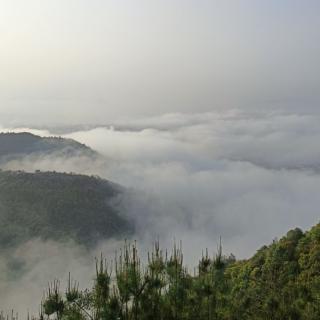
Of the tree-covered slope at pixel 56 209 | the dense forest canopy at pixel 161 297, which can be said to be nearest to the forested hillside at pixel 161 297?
the dense forest canopy at pixel 161 297

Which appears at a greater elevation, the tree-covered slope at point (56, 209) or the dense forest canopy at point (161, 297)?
the dense forest canopy at point (161, 297)

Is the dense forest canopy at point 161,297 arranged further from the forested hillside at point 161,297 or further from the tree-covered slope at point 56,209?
the tree-covered slope at point 56,209

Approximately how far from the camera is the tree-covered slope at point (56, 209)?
150m

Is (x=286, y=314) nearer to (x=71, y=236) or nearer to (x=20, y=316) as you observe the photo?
(x=20, y=316)

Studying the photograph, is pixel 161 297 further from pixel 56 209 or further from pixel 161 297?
pixel 56 209

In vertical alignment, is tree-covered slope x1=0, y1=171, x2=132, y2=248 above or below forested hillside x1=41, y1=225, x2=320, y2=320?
below

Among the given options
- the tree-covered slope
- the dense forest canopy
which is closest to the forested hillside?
the dense forest canopy

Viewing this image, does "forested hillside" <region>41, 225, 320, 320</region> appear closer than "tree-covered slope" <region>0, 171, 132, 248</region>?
Yes

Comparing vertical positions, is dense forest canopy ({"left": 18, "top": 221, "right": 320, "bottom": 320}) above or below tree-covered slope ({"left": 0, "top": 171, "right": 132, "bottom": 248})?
above

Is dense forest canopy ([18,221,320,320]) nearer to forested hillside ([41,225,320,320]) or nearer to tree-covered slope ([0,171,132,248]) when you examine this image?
forested hillside ([41,225,320,320])

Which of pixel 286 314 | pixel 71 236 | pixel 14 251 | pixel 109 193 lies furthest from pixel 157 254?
pixel 109 193

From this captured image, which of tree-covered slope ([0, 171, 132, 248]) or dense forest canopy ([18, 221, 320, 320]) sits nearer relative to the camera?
dense forest canopy ([18, 221, 320, 320])

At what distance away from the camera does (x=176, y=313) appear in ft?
69.4

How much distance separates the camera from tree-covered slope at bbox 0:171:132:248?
150000 mm
